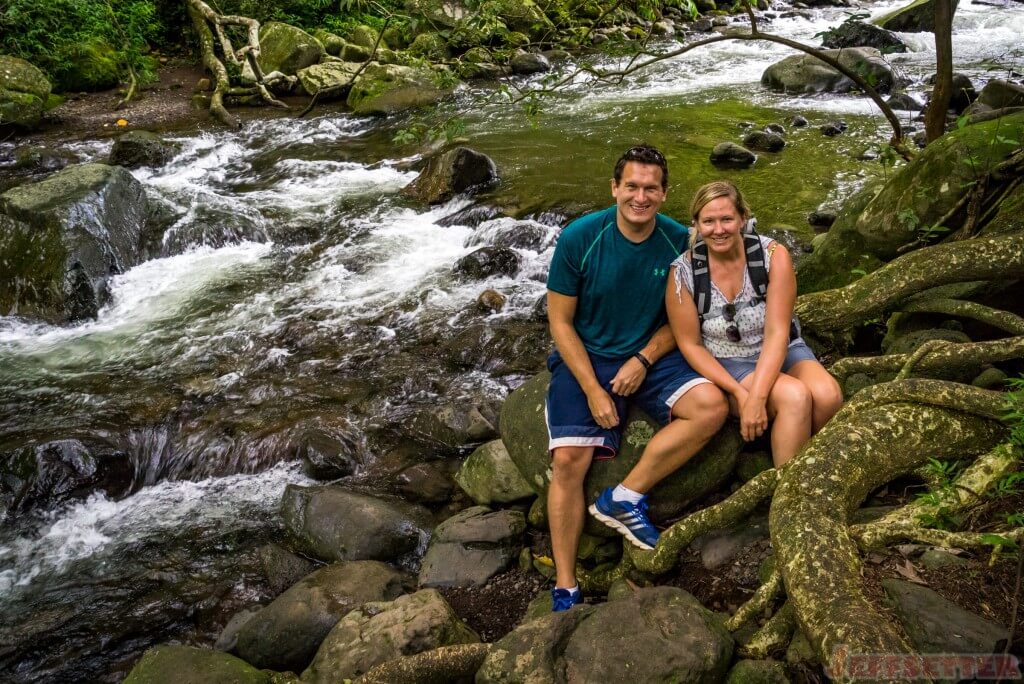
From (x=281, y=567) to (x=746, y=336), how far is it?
3.71 meters

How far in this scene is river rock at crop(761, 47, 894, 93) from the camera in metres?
14.2

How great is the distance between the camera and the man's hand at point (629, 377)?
3.92m

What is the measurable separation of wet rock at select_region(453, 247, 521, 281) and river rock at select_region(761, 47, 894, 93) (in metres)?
9.19

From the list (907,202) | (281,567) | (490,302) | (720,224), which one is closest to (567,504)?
(720,224)

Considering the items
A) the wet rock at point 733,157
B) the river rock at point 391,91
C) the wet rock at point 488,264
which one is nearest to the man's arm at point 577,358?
the wet rock at point 488,264

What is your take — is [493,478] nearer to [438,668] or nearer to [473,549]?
[473,549]

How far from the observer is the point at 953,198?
515 centimetres

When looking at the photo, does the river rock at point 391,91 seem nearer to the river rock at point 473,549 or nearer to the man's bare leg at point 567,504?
the river rock at point 473,549

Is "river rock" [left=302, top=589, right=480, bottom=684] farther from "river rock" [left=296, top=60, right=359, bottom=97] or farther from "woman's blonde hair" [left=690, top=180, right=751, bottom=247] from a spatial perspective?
"river rock" [left=296, top=60, right=359, bottom=97]

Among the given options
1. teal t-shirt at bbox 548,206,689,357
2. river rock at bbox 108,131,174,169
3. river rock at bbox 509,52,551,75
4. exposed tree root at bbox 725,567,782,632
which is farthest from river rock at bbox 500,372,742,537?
river rock at bbox 509,52,551,75

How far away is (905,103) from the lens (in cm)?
1283

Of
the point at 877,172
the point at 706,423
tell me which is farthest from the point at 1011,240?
the point at 877,172

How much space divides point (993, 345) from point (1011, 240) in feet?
2.88

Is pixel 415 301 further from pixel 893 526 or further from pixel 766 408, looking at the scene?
pixel 893 526
